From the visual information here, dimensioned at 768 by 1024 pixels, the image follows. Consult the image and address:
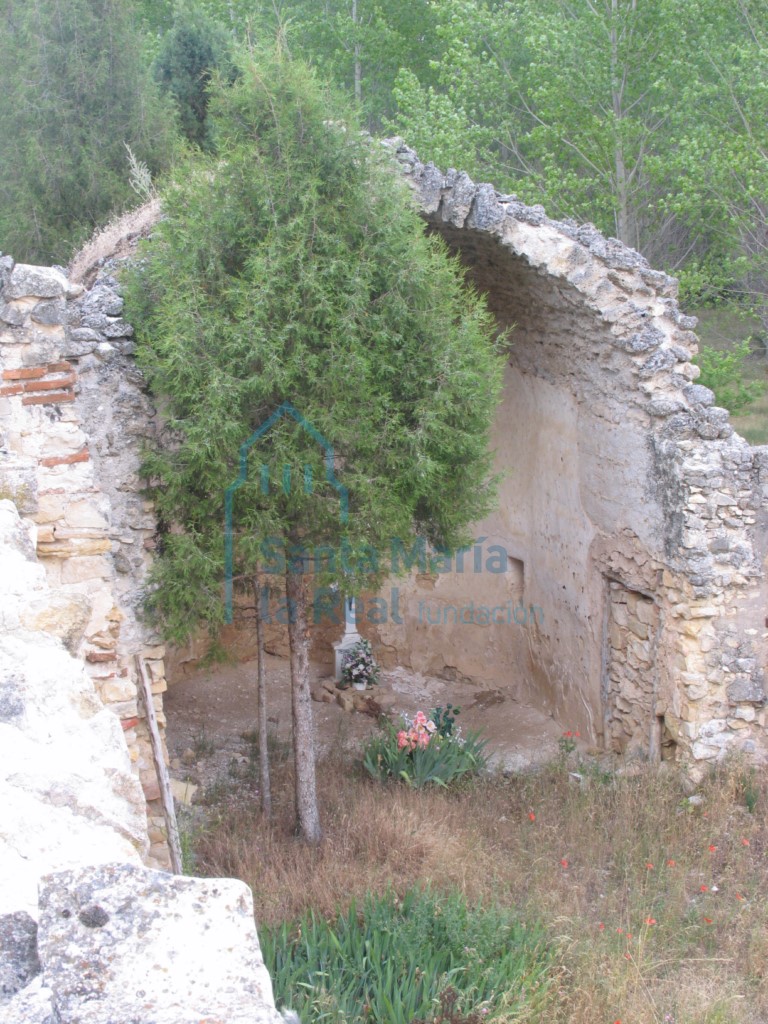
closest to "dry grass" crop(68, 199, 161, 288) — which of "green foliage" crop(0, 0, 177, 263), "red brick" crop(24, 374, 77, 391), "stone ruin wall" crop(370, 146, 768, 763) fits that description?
"red brick" crop(24, 374, 77, 391)

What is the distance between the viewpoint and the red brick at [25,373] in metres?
5.15

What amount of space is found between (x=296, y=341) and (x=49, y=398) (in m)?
1.53

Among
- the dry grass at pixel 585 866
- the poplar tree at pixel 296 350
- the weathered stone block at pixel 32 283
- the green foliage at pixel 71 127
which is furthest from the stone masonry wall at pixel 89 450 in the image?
the green foliage at pixel 71 127

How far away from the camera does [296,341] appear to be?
474 cm

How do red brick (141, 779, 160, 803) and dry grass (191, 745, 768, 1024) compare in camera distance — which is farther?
red brick (141, 779, 160, 803)

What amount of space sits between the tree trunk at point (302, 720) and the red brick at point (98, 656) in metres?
1.10

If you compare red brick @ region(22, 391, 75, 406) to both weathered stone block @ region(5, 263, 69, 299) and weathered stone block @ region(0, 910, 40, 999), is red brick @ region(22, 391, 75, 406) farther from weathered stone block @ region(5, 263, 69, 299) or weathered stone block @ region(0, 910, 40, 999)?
weathered stone block @ region(0, 910, 40, 999)

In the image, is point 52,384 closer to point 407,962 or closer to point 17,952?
point 407,962

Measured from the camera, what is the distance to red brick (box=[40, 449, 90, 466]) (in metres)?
5.23

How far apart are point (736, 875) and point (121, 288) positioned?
16.4 ft

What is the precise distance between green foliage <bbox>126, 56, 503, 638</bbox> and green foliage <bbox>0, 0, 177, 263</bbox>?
658cm

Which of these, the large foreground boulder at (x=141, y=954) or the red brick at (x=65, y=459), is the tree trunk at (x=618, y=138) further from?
the large foreground boulder at (x=141, y=954)

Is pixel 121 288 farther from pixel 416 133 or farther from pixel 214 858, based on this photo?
pixel 416 133
